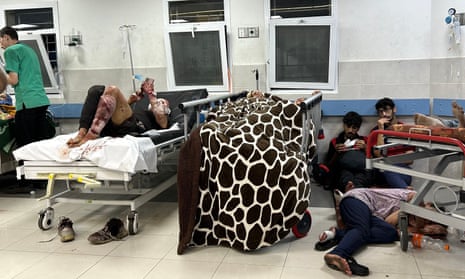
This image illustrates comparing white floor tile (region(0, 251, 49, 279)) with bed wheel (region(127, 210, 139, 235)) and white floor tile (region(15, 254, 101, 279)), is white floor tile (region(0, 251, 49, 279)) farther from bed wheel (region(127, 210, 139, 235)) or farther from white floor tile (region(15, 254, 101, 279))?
bed wheel (region(127, 210, 139, 235))

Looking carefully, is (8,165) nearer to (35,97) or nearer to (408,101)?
(35,97)

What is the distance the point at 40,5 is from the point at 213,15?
2217mm

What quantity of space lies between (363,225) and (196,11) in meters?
3.38

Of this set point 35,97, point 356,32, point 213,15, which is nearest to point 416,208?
point 356,32

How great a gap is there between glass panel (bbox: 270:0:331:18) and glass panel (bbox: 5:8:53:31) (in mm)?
2826

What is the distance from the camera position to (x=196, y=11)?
5.32 m

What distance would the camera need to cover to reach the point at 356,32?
194 inches

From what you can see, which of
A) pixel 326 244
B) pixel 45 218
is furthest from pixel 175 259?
pixel 45 218

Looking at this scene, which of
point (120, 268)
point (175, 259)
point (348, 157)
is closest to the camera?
point (120, 268)

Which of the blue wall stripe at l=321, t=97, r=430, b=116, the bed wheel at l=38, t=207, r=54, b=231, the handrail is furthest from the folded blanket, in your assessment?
the blue wall stripe at l=321, t=97, r=430, b=116

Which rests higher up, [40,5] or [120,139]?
[40,5]

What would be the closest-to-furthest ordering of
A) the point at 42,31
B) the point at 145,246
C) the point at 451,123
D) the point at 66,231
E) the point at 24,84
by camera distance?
the point at 451,123
the point at 145,246
the point at 66,231
the point at 24,84
the point at 42,31

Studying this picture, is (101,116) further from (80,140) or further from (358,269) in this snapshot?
(358,269)

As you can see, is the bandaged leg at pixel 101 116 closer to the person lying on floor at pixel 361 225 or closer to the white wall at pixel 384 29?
the person lying on floor at pixel 361 225
